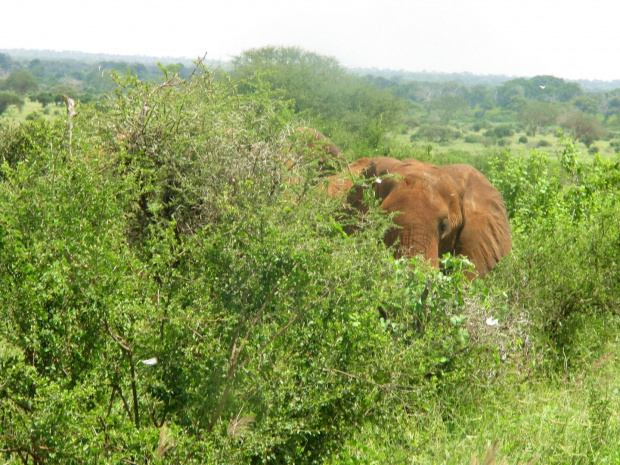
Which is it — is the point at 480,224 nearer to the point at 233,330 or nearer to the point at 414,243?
the point at 414,243

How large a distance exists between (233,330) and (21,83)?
7833 cm

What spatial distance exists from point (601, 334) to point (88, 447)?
17.0 ft

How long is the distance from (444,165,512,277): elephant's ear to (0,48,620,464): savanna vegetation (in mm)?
1207

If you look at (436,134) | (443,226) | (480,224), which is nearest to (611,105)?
(436,134)

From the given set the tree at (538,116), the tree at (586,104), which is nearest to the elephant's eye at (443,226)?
the tree at (538,116)

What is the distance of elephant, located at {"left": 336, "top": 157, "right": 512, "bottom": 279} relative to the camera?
23.6ft

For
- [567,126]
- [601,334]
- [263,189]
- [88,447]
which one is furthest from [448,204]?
[567,126]

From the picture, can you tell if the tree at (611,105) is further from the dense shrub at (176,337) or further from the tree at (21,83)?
the dense shrub at (176,337)

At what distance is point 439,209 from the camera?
7469 mm

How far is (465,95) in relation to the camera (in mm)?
130625

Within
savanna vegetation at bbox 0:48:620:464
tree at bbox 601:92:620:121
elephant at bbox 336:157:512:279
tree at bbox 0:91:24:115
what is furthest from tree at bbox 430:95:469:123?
savanna vegetation at bbox 0:48:620:464

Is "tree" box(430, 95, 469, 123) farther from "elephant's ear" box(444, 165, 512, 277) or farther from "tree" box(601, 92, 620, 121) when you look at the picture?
"elephant's ear" box(444, 165, 512, 277)

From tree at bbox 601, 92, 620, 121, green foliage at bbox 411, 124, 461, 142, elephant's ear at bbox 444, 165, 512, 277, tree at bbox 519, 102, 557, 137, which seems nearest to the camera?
elephant's ear at bbox 444, 165, 512, 277

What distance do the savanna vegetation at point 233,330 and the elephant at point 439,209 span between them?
3.49 ft
